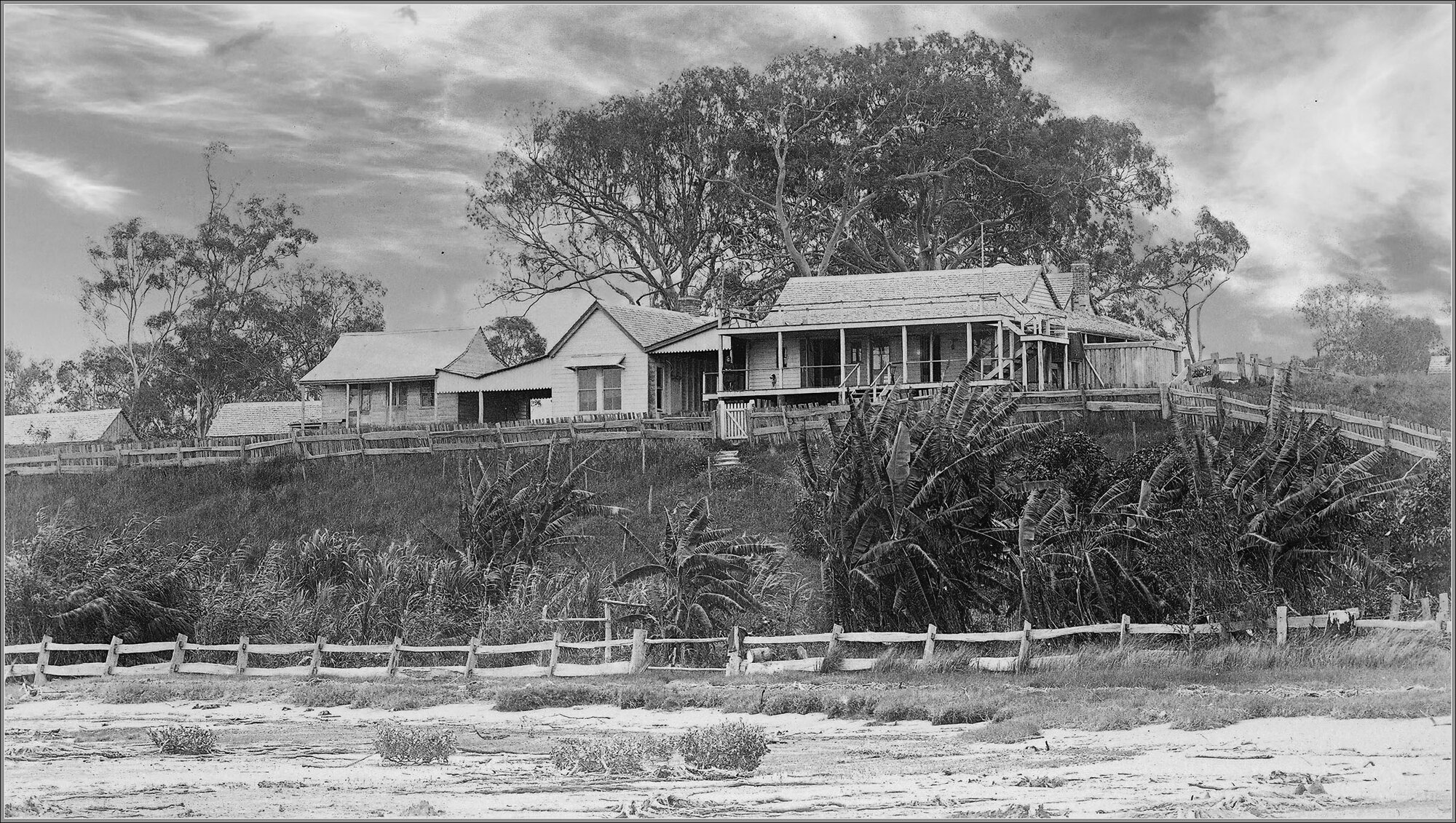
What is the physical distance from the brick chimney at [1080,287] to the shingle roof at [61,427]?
33.3 metres

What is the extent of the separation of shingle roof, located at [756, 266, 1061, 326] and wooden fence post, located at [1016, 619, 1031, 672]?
1817 centimetres

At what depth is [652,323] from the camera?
144ft

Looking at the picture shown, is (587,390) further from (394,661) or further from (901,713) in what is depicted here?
(901,713)

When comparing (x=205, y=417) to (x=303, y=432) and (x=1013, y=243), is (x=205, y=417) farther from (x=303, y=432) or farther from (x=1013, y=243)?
(x=1013, y=243)

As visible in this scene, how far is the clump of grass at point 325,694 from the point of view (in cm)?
2117

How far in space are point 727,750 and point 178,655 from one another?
41.5 ft

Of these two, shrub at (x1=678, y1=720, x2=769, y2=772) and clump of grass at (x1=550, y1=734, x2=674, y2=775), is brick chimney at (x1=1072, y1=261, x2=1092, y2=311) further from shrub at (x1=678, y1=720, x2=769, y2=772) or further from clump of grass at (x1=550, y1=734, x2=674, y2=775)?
shrub at (x1=678, y1=720, x2=769, y2=772)

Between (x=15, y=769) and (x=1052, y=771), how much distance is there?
37.1 feet

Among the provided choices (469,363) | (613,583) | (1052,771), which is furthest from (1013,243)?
(1052,771)

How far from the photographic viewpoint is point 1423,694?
16.9 m

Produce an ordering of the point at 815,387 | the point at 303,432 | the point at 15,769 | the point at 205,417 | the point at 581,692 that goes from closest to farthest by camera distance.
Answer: the point at 15,769, the point at 581,692, the point at 815,387, the point at 303,432, the point at 205,417

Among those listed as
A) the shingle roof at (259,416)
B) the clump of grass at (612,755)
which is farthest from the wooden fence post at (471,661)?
the shingle roof at (259,416)

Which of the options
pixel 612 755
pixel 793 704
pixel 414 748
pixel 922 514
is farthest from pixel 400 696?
pixel 922 514

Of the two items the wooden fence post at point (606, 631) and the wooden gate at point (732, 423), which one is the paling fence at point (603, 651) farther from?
the wooden gate at point (732, 423)
